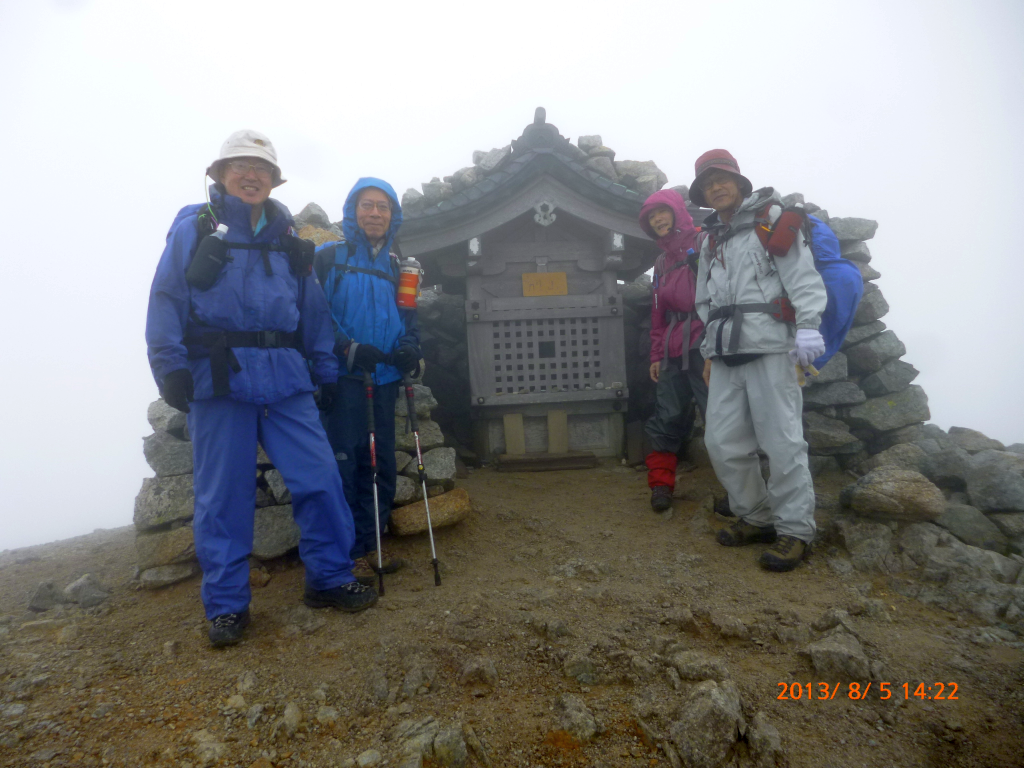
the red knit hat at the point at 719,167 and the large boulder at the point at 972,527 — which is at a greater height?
the red knit hat at the point at 719,167

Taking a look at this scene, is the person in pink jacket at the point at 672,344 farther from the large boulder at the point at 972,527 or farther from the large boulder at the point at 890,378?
the large boulder at the point at 890,378

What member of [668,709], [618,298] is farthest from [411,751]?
[618,298]

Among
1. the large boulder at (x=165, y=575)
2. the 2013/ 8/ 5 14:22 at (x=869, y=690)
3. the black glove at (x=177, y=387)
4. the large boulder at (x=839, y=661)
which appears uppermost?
the black glove at (x=177, y=387)

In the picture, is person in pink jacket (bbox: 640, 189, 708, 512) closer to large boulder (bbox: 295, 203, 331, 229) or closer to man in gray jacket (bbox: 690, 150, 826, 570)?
man in gray jacket (bbox: 690, 150, 826, 570)

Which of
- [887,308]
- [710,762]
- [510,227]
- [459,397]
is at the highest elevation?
[510,227]

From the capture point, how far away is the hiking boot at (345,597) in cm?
348

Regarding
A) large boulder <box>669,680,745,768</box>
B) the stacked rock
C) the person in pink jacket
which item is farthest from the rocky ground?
the stacked rock

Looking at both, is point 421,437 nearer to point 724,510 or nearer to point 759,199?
point 724,510

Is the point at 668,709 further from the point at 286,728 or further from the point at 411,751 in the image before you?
the point at 286,728

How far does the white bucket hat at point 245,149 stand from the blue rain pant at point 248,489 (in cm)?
138

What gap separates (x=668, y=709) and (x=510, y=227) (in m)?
6.01

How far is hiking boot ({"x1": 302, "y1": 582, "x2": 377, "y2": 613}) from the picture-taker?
348cm

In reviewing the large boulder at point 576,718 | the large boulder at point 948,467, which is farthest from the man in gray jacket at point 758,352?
the large boulder at point 576,718

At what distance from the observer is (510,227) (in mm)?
7434
